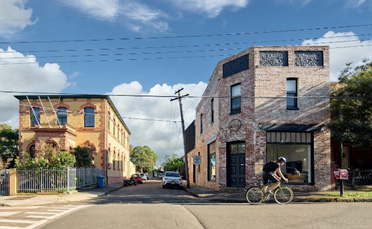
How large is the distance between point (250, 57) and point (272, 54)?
3.90 feet

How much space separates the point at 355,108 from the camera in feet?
59.1

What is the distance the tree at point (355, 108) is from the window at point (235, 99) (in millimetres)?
5001

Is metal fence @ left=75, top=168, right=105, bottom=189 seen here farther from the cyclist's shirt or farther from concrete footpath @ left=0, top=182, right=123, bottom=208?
the cyclist's shirt

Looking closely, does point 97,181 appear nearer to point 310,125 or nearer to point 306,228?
point 310,125

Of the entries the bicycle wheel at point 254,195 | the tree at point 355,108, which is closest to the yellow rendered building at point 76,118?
the tree at point 355,108

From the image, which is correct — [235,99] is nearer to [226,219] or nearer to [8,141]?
[226,219]

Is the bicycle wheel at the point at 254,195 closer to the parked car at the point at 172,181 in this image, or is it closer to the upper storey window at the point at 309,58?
the upper storey window at the point at 309,58

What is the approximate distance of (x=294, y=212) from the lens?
1014 centimetres

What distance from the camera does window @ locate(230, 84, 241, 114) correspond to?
2097 centimetres

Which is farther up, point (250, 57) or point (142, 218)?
point (250, 57)

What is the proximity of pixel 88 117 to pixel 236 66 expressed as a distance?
19.7 m

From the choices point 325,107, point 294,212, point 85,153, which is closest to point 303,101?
point 325,107

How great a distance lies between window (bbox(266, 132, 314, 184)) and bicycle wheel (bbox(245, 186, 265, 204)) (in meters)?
→ 6.57

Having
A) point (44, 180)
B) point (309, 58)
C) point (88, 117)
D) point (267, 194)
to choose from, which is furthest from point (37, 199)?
point (88, 117)
